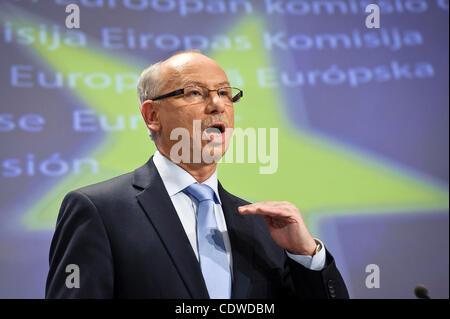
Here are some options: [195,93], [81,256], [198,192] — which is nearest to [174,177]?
[198,192]

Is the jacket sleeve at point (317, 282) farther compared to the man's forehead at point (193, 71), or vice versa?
the man's forehead at point (193, 71)

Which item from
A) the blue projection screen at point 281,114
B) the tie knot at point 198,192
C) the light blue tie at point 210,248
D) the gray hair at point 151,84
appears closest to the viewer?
the light blue tie at point 210,248

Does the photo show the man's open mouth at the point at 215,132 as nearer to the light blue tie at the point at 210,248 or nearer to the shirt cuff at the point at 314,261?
the light blue tie at the point at 210,248

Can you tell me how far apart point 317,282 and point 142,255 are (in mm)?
611

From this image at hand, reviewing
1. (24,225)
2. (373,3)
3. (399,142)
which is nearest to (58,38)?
(24,225)

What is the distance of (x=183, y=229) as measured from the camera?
1.77m

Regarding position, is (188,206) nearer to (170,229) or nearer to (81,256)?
(170,229)

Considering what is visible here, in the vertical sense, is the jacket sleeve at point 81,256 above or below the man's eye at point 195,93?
below

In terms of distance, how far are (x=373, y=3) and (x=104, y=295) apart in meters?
2.56

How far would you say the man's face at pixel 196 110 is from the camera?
1.91 m

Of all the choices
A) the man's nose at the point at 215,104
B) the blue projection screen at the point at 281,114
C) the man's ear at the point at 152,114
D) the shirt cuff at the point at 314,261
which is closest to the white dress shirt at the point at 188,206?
the shirt cuff at the point at 314,261

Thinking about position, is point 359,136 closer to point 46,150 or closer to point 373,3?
point 373,3

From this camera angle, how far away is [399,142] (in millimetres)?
3297

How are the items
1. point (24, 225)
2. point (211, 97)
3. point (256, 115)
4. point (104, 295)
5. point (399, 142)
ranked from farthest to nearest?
point (399, 142), point (256, 115), point (24, 225), point (211, 97), point (104, 295)
